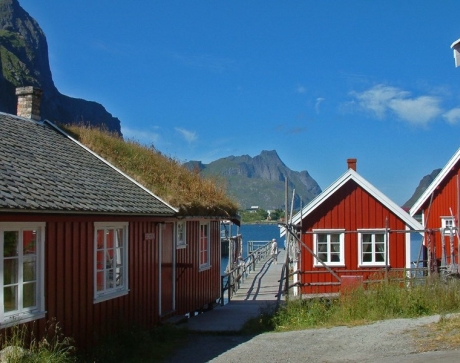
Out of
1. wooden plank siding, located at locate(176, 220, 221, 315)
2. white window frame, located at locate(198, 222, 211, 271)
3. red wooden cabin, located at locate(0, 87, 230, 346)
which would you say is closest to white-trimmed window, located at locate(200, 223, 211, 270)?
white window frame, located at locate(198, 222, 211, 271)

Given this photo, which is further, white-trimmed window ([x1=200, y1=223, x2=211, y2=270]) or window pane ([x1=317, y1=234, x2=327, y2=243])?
window pane ([x1=317, y1=234, x2=327, y2=243])

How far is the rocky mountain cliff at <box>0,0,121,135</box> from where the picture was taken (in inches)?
4469

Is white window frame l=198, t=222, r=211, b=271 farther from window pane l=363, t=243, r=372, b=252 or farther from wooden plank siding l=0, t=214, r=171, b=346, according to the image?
window pane l=363, t=243, r=372, b=252

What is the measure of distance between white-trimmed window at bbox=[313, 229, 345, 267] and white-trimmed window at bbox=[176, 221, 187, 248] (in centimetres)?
740

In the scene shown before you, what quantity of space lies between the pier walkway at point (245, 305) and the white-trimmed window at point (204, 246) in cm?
149

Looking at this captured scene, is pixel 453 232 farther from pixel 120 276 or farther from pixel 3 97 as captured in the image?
pixel 3 97

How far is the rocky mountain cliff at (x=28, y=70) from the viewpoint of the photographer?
11350 centimetres

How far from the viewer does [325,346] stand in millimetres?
11625

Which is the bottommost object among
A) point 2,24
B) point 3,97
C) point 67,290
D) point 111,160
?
point 67,290

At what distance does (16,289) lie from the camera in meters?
9.25

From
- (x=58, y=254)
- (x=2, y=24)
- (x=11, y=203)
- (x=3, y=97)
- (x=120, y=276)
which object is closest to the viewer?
(x=11, y=203)

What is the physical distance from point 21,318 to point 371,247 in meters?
15.8

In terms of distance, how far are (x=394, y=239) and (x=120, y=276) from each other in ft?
42.4

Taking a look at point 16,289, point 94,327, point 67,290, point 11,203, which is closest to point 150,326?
point 94,327
